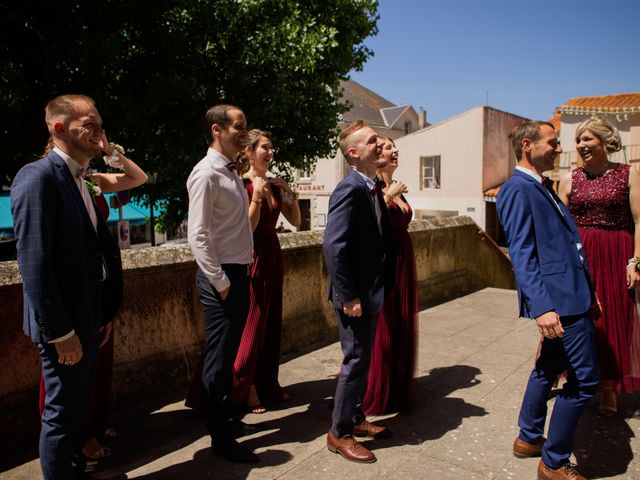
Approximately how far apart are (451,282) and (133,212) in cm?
2363

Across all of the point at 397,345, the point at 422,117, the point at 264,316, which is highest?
the point at 422,117

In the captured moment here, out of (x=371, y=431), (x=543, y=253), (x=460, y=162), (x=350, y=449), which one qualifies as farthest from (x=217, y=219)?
(x=460, y=162)

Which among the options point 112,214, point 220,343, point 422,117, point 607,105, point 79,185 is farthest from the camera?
point 422,117

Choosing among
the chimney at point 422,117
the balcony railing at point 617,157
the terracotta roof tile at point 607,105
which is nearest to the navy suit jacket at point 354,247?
the balcony railing at point 617,157

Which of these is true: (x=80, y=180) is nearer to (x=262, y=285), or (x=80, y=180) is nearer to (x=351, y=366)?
(x=262, y=285)

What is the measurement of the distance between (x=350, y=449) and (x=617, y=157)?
27.2 meters

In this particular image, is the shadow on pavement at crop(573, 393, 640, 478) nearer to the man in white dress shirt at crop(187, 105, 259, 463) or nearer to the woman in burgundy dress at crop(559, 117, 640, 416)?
the woman in burgundy dress at crop(559, 117, 640, 416)

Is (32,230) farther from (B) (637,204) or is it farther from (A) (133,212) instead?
(A) (133,212)

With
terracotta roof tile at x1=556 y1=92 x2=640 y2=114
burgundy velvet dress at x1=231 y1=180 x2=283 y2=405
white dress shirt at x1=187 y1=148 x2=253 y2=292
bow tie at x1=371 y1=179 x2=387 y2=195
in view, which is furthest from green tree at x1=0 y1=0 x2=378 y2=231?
terracotta roof tile at x1=556 y1=92 x2=640 y2=114

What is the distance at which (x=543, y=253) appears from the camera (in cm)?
285

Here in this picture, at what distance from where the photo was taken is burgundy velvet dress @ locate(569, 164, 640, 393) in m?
3.78

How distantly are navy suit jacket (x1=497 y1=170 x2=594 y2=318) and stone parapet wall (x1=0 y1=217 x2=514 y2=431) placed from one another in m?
2.56

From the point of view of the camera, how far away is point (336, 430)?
3.19 metres

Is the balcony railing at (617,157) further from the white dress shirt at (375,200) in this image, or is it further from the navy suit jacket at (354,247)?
the navy suit jacket at (354,247)
